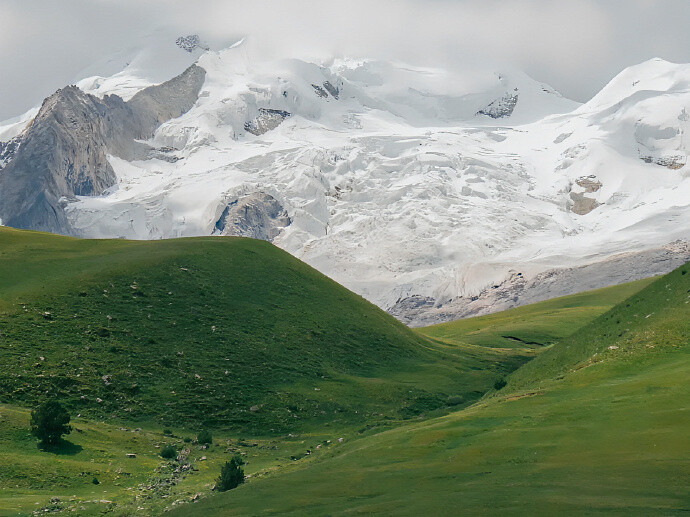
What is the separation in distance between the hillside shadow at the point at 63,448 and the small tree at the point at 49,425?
21 cm

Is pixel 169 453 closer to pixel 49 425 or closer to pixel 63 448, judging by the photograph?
pixel 63 448

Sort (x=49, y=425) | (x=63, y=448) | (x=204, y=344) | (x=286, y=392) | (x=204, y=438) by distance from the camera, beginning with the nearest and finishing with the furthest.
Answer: (x=49, y=425) < (x=63, y=448) < (x=204, y=438) < (x=286, y=392) < (x=204, y=344)

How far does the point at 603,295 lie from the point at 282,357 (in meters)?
126

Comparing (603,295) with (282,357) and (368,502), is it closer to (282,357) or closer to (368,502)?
(282,357)

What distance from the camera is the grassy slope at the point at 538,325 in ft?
401

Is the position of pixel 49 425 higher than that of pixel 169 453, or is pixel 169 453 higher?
pixel 49 425

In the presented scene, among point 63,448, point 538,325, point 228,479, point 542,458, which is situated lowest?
point 538,325

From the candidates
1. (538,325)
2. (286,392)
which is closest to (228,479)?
(286,392)

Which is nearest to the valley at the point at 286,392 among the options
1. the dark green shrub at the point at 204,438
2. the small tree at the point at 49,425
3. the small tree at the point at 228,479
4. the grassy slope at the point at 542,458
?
the grassy slope at the point at 542,458

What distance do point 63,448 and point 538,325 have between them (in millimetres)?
101909

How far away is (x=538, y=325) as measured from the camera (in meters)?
133

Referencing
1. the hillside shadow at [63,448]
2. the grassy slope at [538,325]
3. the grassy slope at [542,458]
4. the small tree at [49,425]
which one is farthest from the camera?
the grassy slope at [538,325]

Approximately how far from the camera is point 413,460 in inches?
1356

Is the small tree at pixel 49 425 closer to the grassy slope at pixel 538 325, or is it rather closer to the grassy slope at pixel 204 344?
the grassy slope at pixel 204 344
